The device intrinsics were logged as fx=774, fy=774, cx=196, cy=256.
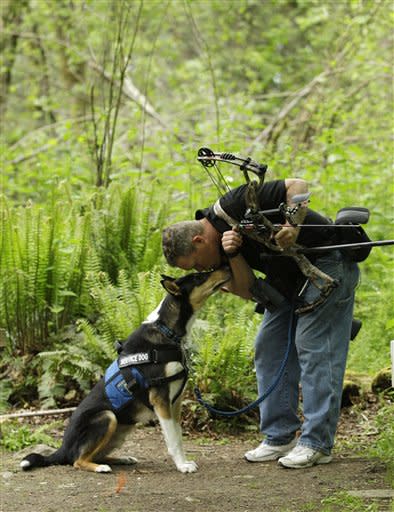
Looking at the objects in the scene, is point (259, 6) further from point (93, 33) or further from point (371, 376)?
point (371, 376)

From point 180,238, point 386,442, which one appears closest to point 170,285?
point 180,238

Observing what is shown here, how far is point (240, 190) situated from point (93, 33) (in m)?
12.4

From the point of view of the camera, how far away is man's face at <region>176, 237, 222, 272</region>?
556cm

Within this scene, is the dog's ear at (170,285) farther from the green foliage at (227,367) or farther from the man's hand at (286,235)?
the green foliage at (227,367)

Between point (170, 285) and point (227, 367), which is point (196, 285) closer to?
point (170, 285)

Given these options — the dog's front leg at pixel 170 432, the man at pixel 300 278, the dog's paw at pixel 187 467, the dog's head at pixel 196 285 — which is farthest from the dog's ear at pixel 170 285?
the dog's paw at pixel 187 467

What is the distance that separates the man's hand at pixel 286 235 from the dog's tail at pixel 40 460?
2.42 meters

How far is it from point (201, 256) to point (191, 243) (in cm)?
15

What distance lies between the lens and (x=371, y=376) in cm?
814

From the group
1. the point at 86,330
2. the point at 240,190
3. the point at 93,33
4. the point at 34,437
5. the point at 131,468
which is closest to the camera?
the point at 240,190

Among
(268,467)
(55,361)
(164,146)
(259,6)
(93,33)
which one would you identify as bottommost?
(268,467)

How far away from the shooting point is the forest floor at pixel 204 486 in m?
4.77

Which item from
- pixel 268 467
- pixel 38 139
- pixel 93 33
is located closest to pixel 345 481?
pixel 268 467

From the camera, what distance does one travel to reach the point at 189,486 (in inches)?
211
